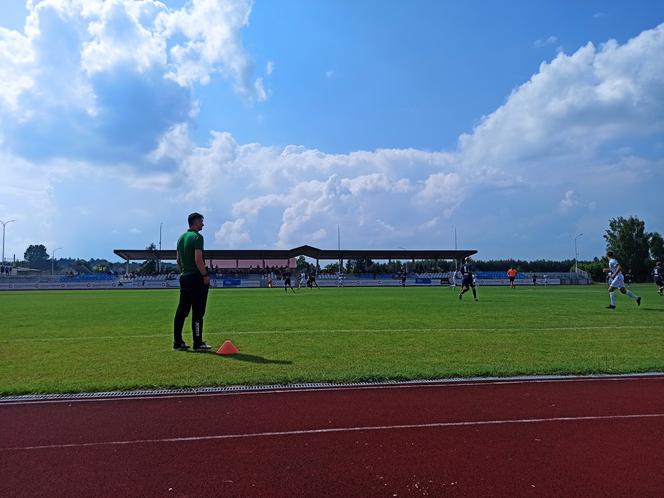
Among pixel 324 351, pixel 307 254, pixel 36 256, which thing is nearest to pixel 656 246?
pixel 307 254

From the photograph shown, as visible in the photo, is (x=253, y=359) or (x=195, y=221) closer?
(x=253, y=359)

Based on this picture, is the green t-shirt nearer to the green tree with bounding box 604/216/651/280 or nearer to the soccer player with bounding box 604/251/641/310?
the soccer player with bounding box 604/251/641/310

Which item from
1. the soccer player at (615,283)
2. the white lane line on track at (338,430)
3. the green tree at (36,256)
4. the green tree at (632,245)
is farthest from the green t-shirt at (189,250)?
the green tree at (36,256)

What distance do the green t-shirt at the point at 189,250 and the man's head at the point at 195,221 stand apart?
14 cm

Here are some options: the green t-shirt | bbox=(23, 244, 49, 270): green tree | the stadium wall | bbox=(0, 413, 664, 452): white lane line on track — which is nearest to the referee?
the green t-shirt

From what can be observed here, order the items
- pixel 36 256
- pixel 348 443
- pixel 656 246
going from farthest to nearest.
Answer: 1. pixel 36 256
2. pixel 656 246
3. pixel 348 443

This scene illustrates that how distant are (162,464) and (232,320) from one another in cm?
1116

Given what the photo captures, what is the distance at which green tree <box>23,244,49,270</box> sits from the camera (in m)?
172

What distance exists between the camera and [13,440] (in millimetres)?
4602

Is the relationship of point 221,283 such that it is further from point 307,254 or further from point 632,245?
point 632,245

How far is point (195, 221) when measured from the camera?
941 centimetres

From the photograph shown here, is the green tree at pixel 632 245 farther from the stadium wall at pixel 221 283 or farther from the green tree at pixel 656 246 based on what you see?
Answer: the stadium wall at pixel 221 283

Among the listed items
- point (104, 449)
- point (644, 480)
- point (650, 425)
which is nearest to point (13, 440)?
point (104, 449)

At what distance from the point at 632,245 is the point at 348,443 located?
10746cm
